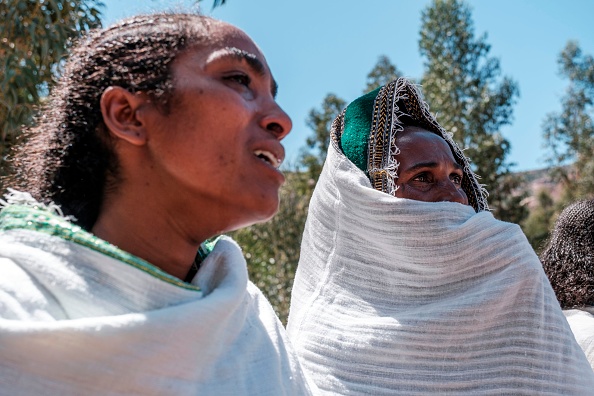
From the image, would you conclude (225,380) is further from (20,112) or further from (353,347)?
(20,112)

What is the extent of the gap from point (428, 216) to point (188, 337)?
1.32 m

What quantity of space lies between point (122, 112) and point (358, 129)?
1504 mm

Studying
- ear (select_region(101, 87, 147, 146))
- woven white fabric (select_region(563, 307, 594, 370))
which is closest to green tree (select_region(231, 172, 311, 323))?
woven white fabric (select_region(563, 307, 594, 370))

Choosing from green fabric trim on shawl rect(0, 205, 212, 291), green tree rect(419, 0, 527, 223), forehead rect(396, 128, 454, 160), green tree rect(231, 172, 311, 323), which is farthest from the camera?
green tree rect(419, 0, 527, 223)

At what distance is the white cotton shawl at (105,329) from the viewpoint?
4.57 ft

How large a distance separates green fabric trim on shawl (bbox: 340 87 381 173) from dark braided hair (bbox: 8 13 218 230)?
4.09 ft

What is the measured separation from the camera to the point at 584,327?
3.20 metres

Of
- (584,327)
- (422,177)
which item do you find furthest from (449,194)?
(584,327)

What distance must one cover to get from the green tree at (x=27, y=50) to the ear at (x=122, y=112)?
3380mm

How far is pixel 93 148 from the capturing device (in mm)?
1796

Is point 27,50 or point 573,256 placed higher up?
point 27,50

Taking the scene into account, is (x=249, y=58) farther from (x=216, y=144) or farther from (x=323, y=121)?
(x=323, y=121)

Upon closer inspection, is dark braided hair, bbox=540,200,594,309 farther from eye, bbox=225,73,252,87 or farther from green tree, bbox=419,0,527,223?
green tree, bbox=419,0,527,223

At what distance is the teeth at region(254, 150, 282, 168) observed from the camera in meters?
1.77
